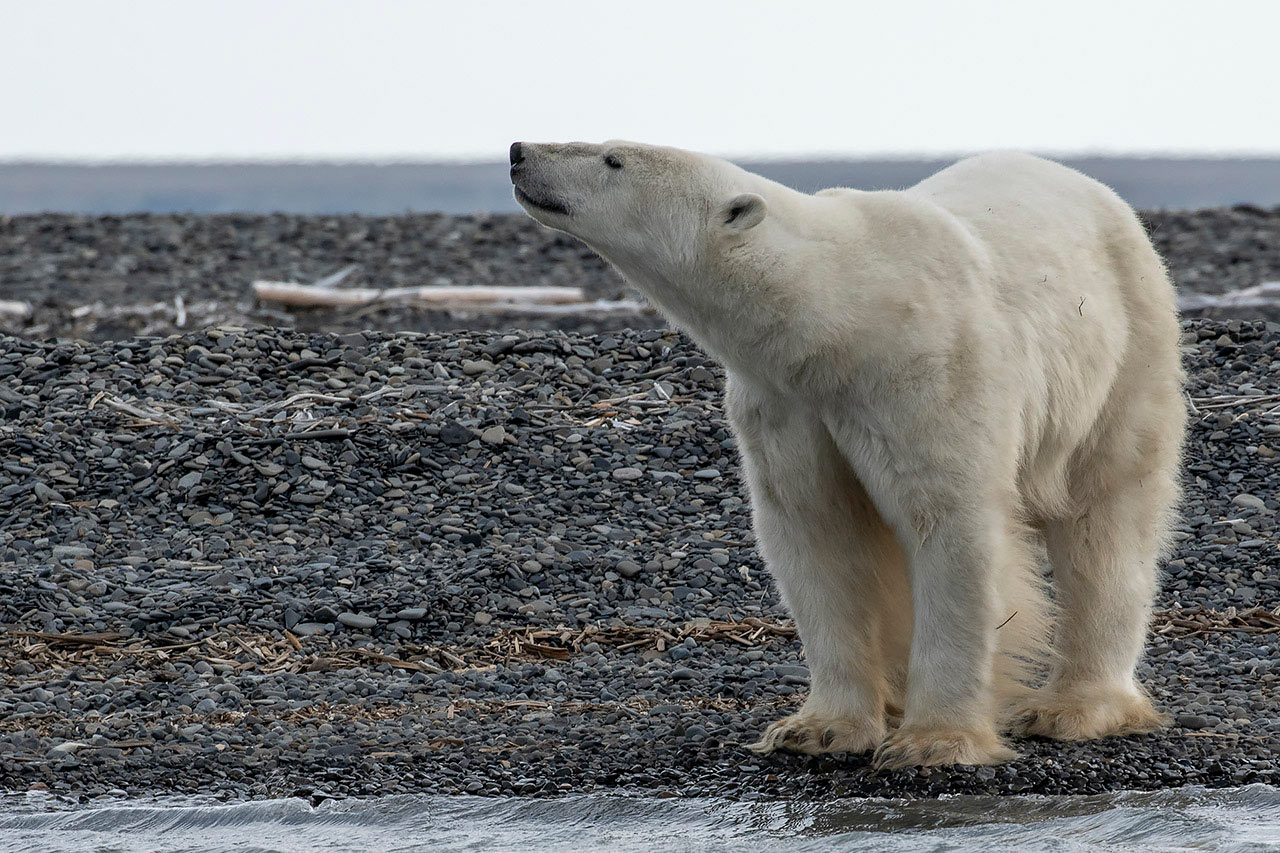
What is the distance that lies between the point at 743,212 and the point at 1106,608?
1.76 meters

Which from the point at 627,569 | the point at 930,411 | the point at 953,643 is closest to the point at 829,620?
the point at 953,643

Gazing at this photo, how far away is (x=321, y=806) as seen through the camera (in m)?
4.03

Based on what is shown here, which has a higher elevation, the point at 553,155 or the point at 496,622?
the point at 553,155

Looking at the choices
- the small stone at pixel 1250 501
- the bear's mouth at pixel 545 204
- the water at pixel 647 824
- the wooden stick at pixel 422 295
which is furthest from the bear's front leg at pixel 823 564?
the wooden stick at pixel 422 295

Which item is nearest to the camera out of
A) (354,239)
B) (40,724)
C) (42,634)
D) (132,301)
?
(40,724)

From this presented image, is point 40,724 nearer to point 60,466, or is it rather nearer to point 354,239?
point 60,466

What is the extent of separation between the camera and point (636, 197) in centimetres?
392

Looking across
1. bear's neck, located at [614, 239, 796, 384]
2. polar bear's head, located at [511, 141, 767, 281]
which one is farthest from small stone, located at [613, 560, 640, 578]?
polar bear's head, located at [511, 141, 767, 281]

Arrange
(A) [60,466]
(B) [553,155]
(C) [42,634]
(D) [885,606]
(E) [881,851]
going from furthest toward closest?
(A) [60,466] < (C) [42,634] < (D) [885,606] < (B) [553,155] < (E) [881,851]

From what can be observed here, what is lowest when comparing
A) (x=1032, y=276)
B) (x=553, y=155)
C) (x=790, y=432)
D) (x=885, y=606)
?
(x=885, y=606)

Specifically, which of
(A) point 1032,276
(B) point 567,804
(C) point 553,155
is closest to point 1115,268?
(A) point 1032,276

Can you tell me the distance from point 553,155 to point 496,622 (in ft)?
7.80

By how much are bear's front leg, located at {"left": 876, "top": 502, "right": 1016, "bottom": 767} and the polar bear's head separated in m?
0.96

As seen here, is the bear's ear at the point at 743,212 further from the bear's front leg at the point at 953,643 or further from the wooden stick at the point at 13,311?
the wooden stick at the point at 13,311
